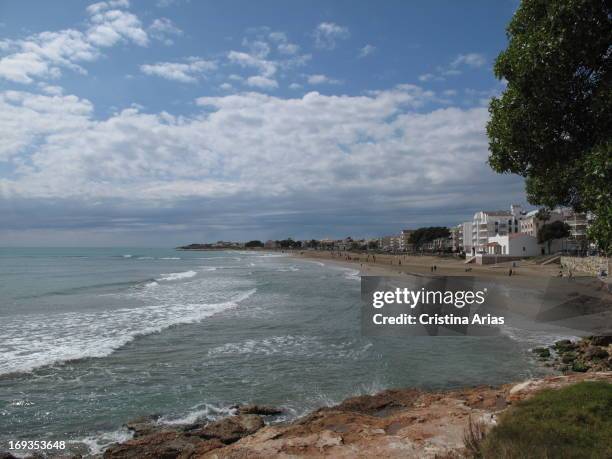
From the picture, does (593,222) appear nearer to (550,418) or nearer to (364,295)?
(550,418)

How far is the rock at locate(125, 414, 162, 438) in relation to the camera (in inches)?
352

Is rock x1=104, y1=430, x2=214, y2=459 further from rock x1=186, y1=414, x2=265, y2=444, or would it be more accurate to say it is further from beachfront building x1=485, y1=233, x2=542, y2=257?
beachfront building x1=485, y1=233, x2=542, y2=257

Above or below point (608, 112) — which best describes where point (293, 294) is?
below

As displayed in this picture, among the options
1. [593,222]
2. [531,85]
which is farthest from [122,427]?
[531,85]

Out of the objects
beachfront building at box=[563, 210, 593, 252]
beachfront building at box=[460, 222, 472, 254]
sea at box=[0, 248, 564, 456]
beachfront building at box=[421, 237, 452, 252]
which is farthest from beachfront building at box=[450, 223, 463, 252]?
sea at box=[0, 248, 564, 456]

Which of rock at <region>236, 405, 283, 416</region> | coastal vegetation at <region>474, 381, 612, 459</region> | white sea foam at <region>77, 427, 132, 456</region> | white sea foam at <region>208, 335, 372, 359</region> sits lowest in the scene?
white sea foam at <region>208, 335, 372, 359</region>

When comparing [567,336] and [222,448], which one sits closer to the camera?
[222,448]

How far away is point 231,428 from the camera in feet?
29.1

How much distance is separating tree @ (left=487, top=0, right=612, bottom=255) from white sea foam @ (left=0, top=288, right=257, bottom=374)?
46.2 feet

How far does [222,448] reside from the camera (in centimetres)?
794

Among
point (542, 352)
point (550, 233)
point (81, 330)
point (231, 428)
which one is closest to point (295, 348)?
point (231, 428)

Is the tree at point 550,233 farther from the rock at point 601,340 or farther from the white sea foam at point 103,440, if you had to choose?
the white sea foam at point 103,440

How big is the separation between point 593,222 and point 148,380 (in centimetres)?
1130

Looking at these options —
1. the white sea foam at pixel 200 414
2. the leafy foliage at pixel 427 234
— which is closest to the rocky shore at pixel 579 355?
the white sea foam at pixel 200 414
